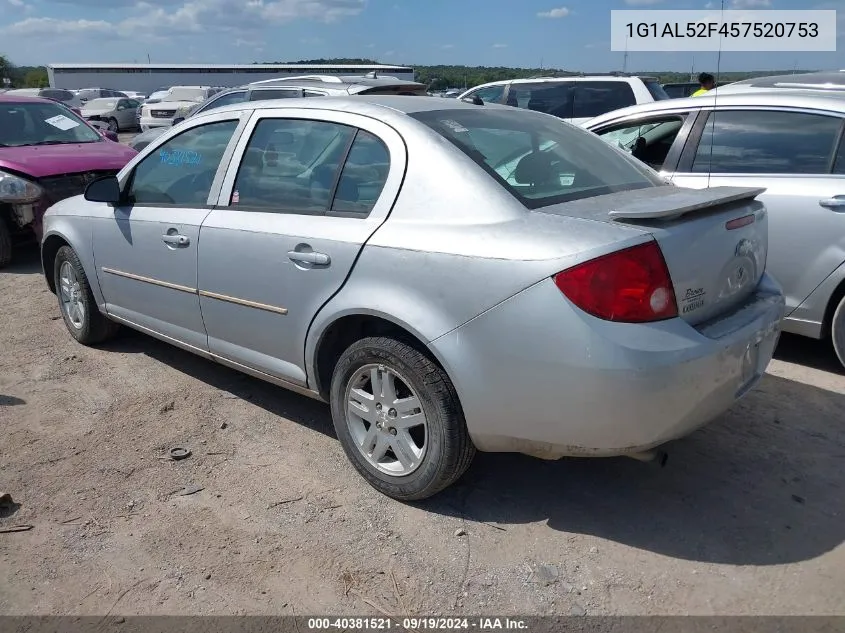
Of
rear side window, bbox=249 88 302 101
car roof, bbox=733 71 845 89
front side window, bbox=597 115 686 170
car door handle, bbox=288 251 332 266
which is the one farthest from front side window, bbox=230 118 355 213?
rear side window, bbox=249 88 302 101

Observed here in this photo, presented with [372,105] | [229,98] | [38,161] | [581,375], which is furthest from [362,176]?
[229,98]

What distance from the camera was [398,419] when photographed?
119 inches

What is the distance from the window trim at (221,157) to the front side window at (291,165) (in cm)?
12

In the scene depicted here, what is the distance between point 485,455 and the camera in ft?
11.6

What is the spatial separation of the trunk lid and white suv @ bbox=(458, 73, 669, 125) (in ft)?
23.8

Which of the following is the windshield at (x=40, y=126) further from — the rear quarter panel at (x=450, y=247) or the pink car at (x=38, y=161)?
the rear quarter panel at (x=450, y=247)

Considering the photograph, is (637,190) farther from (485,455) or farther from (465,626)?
(465,626)

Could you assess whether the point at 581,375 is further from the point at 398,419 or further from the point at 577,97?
the point at 577,97

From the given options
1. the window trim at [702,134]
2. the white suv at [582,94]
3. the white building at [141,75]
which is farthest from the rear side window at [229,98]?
the white building at [141,75]

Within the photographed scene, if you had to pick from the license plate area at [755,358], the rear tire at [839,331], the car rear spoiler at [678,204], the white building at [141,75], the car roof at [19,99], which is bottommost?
the rear tire at [839,331]

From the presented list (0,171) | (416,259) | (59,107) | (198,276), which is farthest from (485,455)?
(59,107)

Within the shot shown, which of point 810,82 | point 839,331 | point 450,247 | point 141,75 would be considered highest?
point 141,75

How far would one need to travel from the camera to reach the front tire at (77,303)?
4.87 m

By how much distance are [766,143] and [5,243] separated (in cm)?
693
